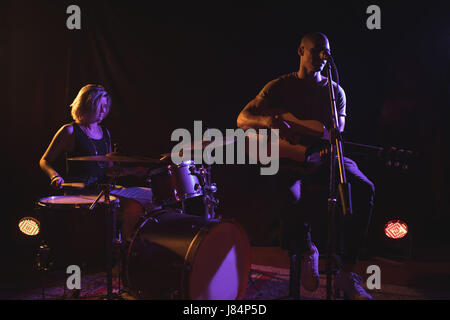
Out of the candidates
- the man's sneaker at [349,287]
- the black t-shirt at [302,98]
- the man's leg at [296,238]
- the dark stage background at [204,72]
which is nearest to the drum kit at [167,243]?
the man's leg at [296,238]

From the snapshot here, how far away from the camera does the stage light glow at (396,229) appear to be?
11.7 feet

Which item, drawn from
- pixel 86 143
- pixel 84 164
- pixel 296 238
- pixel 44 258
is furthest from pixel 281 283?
pixel 86 143

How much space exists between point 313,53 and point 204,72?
1.66 m

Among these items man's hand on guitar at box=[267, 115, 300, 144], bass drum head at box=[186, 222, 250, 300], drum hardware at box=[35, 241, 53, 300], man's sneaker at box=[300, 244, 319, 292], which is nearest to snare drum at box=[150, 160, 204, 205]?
bass drum head at box=[186, 222, 250, 300]

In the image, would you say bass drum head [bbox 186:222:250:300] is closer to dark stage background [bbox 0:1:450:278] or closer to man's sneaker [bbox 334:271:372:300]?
man's sneaker [bbox 334:271:372:300]

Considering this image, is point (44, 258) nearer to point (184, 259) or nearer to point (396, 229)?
point (184, 259)

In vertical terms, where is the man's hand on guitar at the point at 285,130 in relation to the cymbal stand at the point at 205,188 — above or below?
above

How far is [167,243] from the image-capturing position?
2299 millimetres

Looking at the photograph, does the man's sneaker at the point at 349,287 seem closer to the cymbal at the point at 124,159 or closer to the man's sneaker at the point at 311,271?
the man's sneaker at the point at 311,271

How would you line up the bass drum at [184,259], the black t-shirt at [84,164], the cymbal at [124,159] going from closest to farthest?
the bass drum at [184,259], the cymbal at [124,159], the black t-shirt at [84,164]

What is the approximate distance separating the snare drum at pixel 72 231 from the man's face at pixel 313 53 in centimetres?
178

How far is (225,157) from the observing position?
13.7 ft

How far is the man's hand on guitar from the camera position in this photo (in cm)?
257
